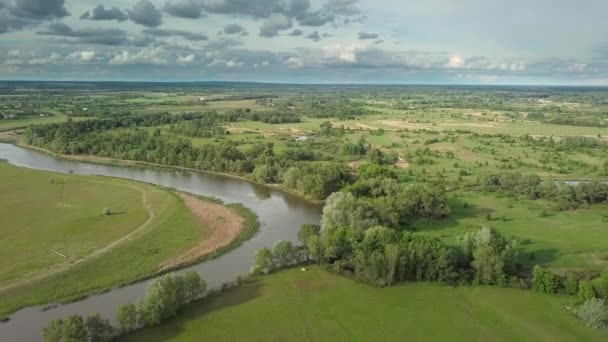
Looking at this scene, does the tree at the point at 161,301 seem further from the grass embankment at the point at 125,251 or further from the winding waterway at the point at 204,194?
the grass embankment at the point at 125,251

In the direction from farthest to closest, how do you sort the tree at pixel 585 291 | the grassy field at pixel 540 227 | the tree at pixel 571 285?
the grassy field at pixel 540 227 < the tree at pixel 571 285 < the tree at pixel 585 291

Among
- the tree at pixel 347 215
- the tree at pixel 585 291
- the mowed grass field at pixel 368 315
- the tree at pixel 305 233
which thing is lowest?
the mowed grass field at pixel 368 315

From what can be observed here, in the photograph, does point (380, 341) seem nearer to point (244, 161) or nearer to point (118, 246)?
point (118, 246)

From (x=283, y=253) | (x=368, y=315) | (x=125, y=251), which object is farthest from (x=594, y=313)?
Answer: (x=125, y=251)

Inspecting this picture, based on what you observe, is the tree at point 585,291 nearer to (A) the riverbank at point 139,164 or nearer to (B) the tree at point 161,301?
Answer: (B) the tree at point 161,301

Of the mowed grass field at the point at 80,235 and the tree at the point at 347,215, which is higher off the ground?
the tree at the point at 347,215

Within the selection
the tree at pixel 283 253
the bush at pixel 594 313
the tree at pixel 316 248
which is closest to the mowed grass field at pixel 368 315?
the bush at pixel 594 313

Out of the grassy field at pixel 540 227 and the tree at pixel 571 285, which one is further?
the grassy field at pixel 540 227

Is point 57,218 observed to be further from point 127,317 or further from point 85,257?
point 127,317

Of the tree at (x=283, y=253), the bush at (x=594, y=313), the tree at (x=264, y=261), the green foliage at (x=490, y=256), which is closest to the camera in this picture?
the bush at (x=594, y=313)
